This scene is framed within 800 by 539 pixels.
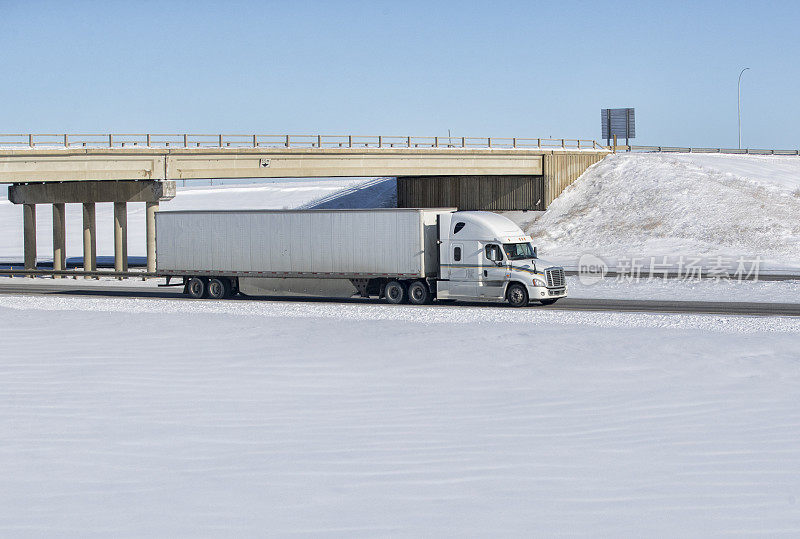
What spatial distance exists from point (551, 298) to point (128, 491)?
80.1 feet

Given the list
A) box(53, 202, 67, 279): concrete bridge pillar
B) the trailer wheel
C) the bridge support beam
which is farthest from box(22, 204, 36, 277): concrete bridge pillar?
the trailer wheel

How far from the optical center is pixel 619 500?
385 inches

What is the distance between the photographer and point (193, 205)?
12694 centimetres

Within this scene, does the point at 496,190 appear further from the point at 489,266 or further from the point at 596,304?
the point at 489,266

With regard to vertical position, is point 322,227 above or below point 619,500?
above

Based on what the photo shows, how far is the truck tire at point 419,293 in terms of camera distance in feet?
112

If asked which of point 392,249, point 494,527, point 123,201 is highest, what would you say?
point 123,201

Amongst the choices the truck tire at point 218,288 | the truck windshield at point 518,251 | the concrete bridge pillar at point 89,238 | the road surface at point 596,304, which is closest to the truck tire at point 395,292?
the road surface at point 596,304

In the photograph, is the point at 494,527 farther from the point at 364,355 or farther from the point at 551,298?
the point at 551,298

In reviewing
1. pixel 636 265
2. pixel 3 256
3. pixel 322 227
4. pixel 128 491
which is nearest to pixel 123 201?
pixel 322 227

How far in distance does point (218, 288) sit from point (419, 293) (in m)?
8.50

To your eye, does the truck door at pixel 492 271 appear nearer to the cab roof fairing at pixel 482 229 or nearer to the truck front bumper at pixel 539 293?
the cab roof fairing at pixel 482 229

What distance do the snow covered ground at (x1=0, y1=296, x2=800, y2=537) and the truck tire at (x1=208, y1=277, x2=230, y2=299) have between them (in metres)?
A: 12.6

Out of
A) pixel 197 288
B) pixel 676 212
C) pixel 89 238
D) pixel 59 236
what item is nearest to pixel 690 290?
pixel 197 288
